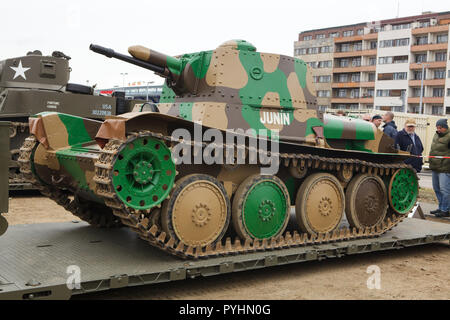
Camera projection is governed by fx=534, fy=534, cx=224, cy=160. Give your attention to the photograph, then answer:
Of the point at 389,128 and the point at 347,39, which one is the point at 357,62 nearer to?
the point at 347,39

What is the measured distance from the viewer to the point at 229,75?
8055 millimetres

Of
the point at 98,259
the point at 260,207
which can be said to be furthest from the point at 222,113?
the point at 98,259

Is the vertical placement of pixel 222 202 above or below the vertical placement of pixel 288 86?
below

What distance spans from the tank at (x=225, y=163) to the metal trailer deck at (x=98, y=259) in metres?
0.31

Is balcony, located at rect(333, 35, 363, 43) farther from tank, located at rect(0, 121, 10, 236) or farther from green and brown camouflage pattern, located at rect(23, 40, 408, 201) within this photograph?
tank, located at rect(0, 121, 10, 236)

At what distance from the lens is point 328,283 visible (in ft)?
23.8

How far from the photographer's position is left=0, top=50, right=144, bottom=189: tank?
14000 mm

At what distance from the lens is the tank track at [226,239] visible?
616 centimetres

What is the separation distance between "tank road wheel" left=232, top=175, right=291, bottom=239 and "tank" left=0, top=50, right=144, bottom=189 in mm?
8154

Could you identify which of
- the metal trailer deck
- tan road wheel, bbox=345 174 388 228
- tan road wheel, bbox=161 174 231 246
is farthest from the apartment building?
tan road wheel, bbox=161 174 231 246

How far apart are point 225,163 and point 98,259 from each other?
2.10m

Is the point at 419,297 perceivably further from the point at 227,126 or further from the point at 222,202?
the point at 227,126
